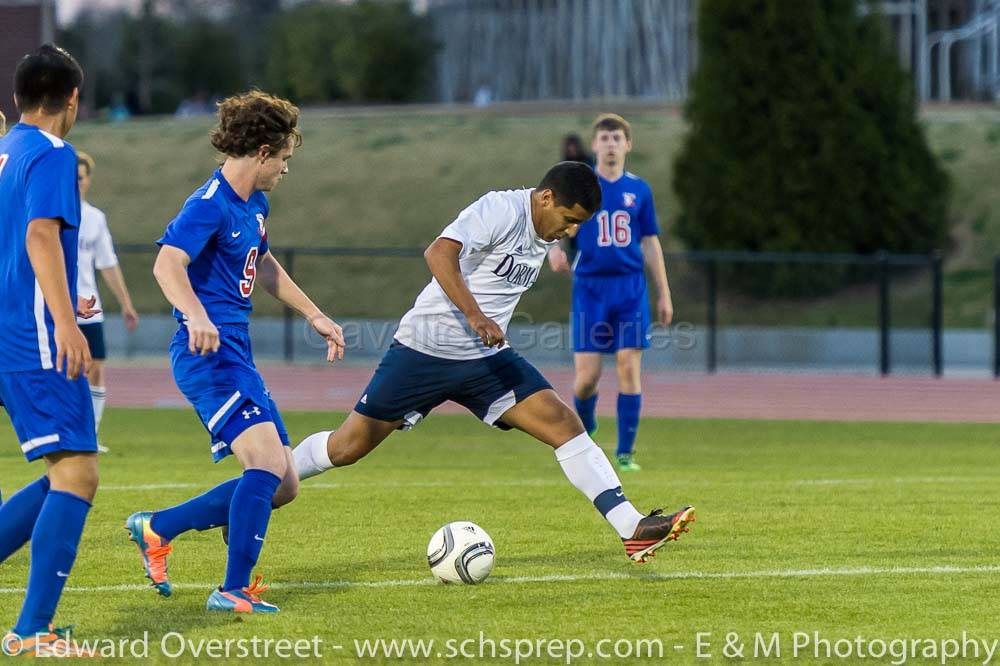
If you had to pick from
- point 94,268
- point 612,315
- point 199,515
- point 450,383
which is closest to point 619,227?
point 612,315

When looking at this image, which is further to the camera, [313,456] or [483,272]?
[313,456]

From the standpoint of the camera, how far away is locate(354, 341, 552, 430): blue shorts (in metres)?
6.90

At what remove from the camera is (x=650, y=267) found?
444 inches

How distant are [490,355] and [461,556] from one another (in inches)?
38.5

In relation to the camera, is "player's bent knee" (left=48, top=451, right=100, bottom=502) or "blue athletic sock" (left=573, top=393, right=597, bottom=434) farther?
"blue athletic sock" (left=573, top=393, right=597, bottom=434)

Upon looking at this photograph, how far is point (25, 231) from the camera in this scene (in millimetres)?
5004

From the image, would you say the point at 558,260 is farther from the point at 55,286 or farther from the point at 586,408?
the point at 55,286

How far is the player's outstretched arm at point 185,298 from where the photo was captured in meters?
5.55

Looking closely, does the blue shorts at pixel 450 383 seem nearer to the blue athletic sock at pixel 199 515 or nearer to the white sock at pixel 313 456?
the white sock at pixel 313 456

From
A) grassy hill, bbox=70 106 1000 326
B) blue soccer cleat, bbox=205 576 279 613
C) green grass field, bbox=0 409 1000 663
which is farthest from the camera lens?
grassy hill, bbox=70 106 1000 326

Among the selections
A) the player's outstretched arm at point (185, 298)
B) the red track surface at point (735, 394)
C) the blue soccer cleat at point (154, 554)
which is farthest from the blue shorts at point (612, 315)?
the player's outstretched arm at point (185, 298)

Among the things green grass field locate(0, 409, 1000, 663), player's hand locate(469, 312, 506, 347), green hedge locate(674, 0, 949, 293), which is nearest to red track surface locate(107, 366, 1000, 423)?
green grass field locate(0, 409, 1000, 663)

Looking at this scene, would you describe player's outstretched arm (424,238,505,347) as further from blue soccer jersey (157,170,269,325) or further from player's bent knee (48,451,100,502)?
player's bent knee (48,451,100,502)

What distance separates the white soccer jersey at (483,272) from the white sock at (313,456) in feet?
2.08
